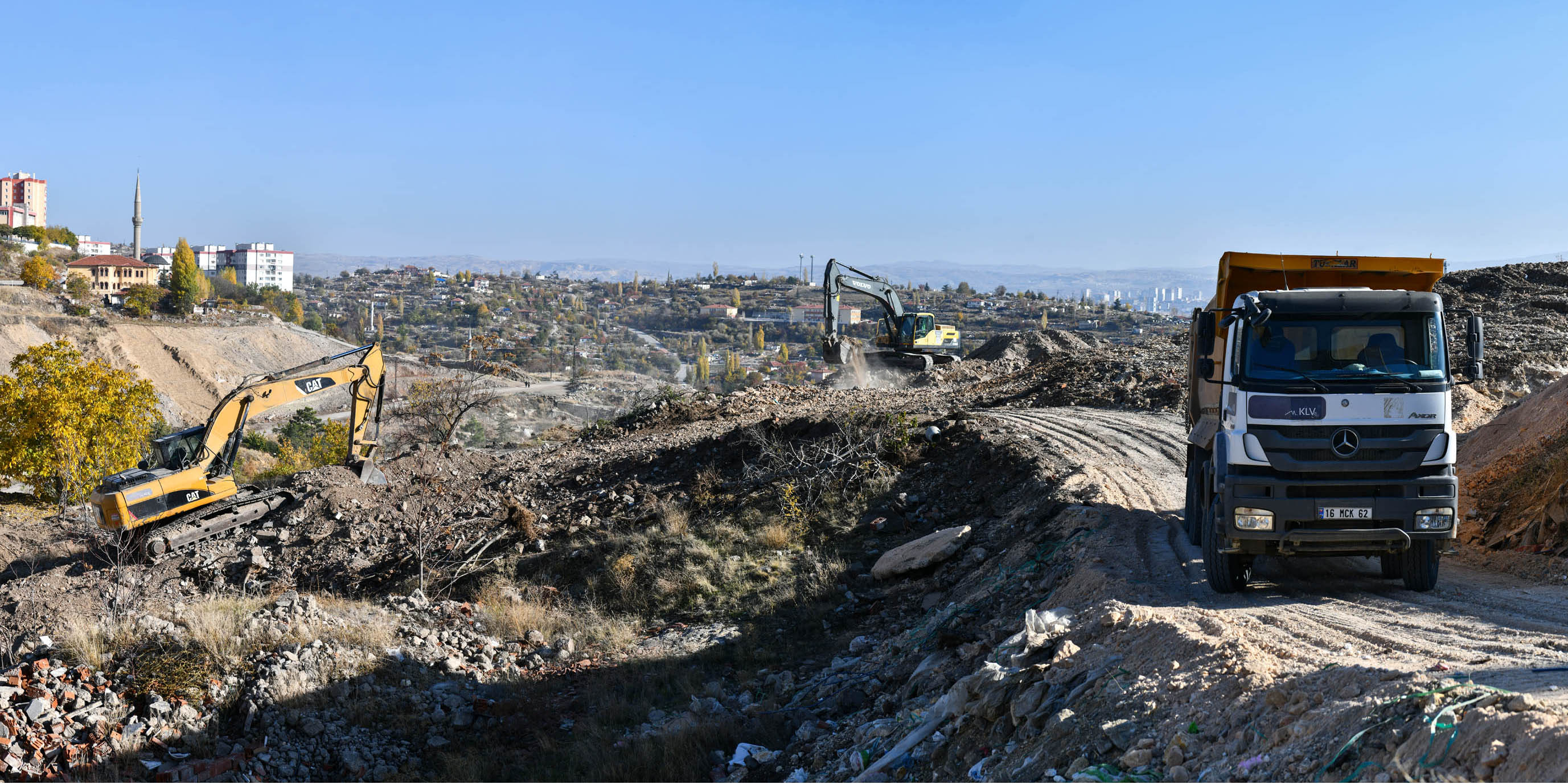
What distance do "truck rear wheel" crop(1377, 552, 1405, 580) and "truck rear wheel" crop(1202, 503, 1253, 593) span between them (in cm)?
118

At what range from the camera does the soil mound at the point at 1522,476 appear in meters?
9.95

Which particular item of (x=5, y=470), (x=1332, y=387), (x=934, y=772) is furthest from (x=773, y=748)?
(x=5, y=470)

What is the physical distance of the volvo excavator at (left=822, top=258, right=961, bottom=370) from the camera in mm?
34344

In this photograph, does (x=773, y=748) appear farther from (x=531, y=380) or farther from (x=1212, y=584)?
(x=531, y=380)

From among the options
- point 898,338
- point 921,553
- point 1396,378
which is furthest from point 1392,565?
point 898,338

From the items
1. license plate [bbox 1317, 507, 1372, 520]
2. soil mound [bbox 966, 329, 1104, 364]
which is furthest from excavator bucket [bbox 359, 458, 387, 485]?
soil mound [bbox 966, 329, 1104, 364]

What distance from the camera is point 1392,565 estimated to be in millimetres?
8891

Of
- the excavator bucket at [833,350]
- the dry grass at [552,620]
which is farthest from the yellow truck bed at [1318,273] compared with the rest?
the excavator bucket at [833,350]

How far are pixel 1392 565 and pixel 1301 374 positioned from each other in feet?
7.30

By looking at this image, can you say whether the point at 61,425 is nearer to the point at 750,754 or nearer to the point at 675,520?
the point at 675,520

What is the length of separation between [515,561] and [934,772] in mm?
10640

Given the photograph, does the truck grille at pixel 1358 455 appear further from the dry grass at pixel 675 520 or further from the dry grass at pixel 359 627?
the dry grass at pixel 359 627

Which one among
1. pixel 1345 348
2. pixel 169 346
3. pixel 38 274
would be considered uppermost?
pixel 38 274

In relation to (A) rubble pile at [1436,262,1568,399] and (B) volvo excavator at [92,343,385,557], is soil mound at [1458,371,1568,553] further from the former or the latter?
(B) volvo excavator at [92,343,385,557]
